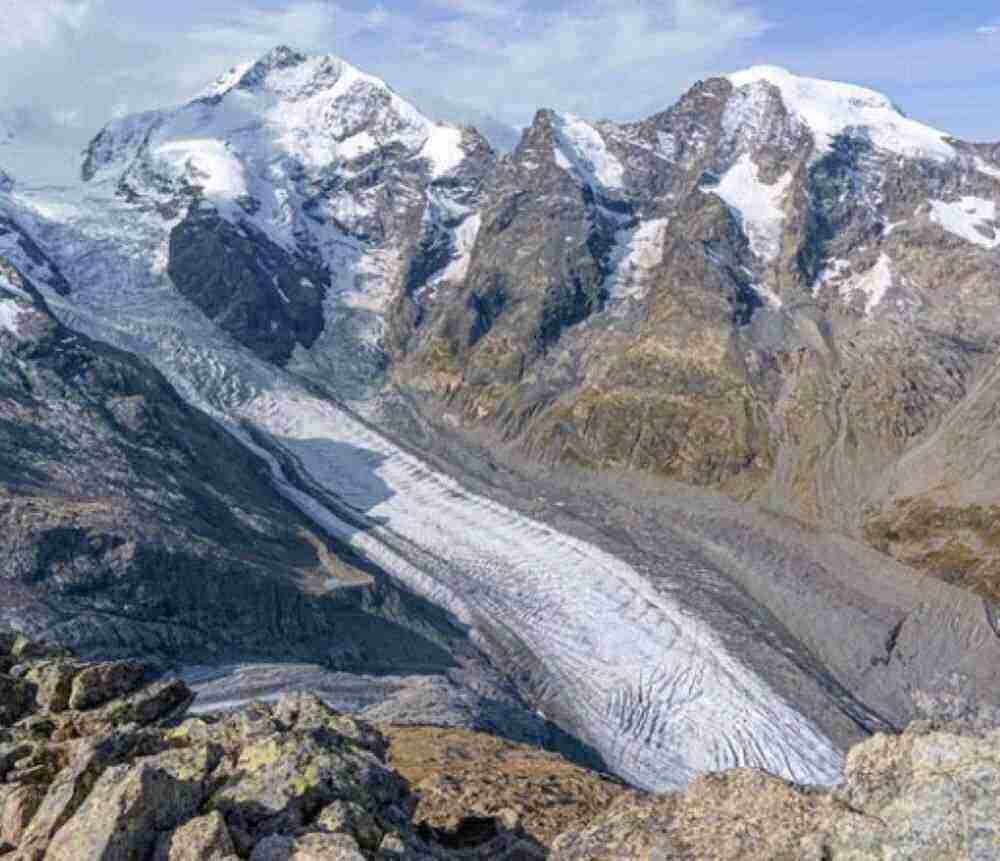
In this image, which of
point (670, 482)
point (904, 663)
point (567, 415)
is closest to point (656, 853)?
point (904, 663)

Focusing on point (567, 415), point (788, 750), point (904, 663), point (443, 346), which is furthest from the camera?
point (443, 346)

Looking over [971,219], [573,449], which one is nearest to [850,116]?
[971,219]

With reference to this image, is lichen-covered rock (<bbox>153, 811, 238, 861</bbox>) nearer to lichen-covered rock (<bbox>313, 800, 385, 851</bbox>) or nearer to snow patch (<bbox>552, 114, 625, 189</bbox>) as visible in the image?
lichen-covered rock (<bbox>313, 800, 385, 851</bbox>)

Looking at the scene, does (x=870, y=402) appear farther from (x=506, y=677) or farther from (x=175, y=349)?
(x=175, y=349)

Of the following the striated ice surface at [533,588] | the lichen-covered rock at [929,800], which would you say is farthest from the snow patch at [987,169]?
the lichen-covered rock at [929,800]

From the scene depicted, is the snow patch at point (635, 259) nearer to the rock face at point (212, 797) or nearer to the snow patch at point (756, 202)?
the snow patch at point (756, 202)

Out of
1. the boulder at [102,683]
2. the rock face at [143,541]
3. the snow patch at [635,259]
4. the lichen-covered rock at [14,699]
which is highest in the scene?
the boulder at [102,683]
